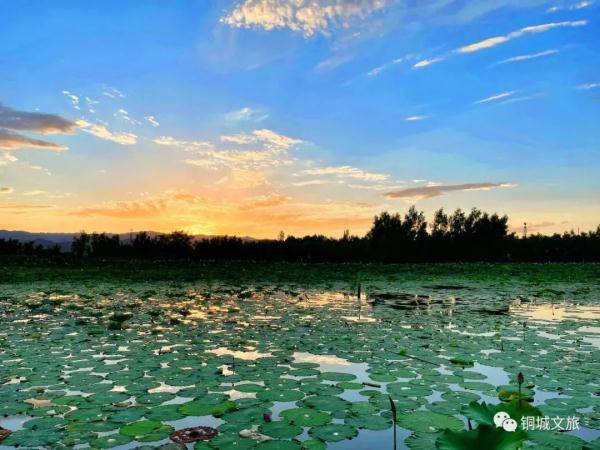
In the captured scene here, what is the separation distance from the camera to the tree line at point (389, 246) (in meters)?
50.6

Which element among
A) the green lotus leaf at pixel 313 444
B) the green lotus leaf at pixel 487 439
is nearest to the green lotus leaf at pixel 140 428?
the green lotus leaf at pixel 313 444

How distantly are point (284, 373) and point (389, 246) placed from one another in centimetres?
5796

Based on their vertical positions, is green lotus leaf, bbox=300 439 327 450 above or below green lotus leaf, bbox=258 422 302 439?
above

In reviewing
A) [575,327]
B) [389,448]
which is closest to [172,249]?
[575,327]

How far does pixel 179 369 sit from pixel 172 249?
46413 mm

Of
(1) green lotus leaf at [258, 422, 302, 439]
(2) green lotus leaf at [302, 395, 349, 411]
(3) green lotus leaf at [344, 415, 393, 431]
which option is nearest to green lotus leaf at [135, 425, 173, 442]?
(1) green lotus leaf at [258, 422, 302, 439]

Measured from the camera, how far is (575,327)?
8.67m

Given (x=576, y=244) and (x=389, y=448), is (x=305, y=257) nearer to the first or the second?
(x=576, y=244)

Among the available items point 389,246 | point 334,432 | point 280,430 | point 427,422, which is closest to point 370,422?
point 334,432

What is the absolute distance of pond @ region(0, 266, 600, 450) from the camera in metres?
3.63

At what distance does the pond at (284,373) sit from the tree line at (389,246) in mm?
40086

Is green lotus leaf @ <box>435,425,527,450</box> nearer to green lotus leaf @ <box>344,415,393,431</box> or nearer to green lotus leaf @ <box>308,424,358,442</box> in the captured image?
green lotus leaf @ <box>308,424,358,442</box>

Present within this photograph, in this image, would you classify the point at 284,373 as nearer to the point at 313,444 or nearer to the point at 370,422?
the point at 370,422

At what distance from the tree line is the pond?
132 feet
